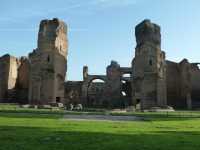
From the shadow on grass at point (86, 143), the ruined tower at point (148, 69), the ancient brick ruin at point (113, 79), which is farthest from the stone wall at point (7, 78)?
the shadow on grass at point (86, 143)

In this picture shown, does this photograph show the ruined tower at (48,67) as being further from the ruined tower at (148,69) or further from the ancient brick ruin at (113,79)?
the ruined tower at (148,69)

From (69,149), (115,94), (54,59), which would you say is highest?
(54,59)

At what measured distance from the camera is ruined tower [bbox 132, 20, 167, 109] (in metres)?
58.3

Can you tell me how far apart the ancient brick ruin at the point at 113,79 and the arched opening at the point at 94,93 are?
0.72 feet

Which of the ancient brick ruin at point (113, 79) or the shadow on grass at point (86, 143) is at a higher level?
the ancient brick ruin at point (113, 79)

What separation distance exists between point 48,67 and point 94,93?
12299mm

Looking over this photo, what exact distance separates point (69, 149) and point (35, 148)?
0.91 m

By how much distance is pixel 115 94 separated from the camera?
62750 mm

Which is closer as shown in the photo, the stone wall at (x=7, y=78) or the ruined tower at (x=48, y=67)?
the ruined tower at (x=48, y=67)

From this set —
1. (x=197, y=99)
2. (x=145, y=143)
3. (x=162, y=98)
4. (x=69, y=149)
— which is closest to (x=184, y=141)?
(x=145, y=143)

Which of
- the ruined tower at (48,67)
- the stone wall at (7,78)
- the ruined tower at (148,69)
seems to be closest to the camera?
the ruined tower at (148,69)

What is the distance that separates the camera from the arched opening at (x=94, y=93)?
211ft

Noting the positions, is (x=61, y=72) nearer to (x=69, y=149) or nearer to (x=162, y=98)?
(x=162, y=98)

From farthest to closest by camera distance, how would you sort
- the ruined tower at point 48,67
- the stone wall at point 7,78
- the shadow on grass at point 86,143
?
the stone wall at point 7,78, the ruined tower at point 48,67, the shadow on grass at point 86,143
